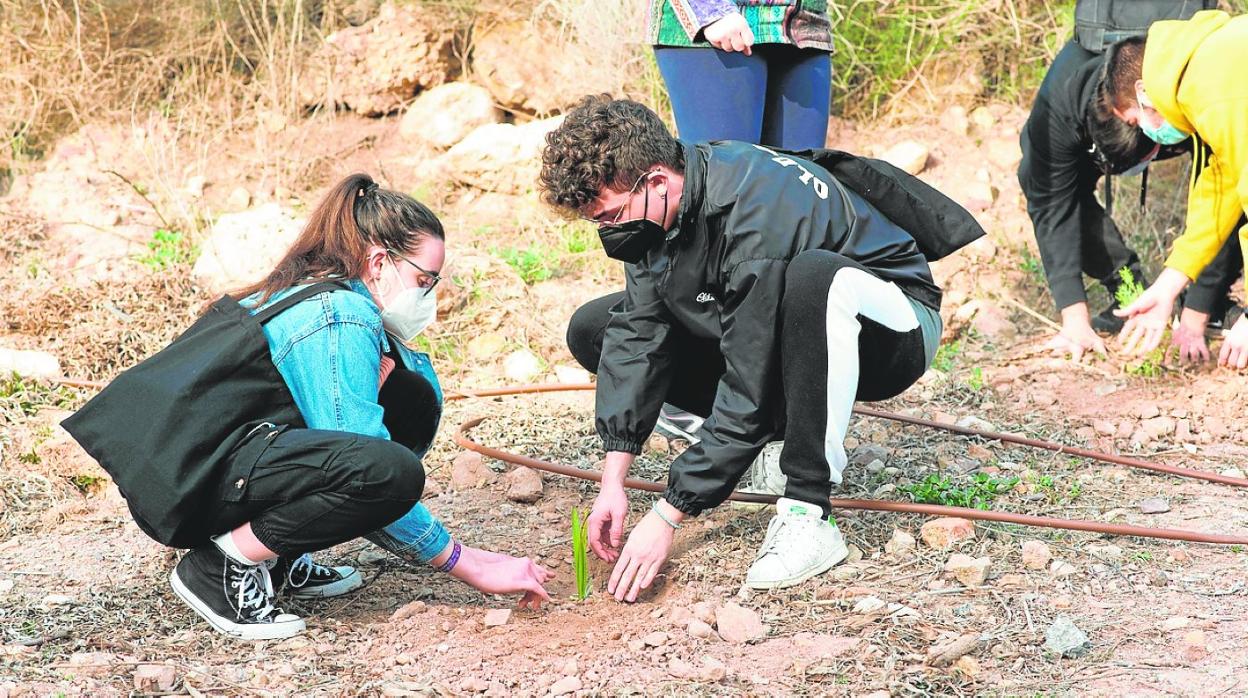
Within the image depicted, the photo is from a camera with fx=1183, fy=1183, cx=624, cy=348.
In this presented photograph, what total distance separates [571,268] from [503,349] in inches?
27.3

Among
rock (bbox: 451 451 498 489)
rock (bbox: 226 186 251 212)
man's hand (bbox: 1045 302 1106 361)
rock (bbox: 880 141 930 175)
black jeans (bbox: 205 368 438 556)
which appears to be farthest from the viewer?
rock (bbox: 226 186 251 212)

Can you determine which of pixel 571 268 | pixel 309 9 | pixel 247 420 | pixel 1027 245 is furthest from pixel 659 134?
pixel 309 9

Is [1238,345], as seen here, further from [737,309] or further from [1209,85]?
[737,309]

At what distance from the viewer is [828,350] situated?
259cm

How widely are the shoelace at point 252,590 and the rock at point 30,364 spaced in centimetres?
222

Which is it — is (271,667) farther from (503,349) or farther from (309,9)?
(309,9)

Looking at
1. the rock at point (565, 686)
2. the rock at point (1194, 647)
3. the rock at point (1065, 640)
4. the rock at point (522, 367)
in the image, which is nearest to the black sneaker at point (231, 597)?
the rock at point (565, 686)

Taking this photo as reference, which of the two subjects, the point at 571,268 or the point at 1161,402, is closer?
the point at 1161,402

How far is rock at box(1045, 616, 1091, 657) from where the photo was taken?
2.37 metres

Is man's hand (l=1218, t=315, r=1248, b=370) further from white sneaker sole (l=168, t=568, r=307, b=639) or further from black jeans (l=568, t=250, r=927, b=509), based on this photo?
white sneaker sole (l=168, t=568, r=307, b=639)

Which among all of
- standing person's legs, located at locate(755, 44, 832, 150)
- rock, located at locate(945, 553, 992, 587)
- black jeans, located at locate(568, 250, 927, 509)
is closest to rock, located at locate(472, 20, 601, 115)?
standing person's legs, located at locate(755, 44, 832, 150)

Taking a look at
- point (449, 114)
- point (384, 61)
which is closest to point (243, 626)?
point (449, 114)

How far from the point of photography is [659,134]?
2549mm

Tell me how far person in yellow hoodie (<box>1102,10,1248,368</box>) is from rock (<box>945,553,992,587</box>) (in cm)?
134
